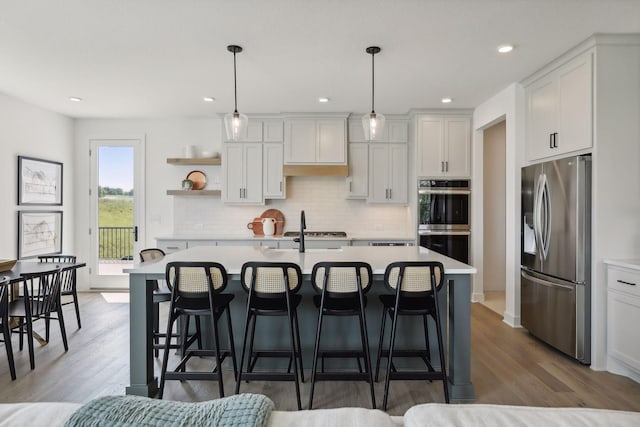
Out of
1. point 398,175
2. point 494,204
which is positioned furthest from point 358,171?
point 494,204

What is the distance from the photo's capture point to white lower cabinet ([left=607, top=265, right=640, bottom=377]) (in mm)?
2713

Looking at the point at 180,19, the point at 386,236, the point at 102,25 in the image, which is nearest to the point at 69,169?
the point at 102,25

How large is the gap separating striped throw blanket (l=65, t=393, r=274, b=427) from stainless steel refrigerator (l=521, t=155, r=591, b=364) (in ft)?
10.4

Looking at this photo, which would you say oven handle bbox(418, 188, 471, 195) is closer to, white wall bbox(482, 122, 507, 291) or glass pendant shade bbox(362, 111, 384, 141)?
white wall bbox(482, 122, 507, 291)

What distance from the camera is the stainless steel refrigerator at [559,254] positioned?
9.98ft

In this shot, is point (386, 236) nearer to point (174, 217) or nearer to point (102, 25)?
point (174, 217)

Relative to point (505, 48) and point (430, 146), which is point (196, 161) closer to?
point (430, 146)

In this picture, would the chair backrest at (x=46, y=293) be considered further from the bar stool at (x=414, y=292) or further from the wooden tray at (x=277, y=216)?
the bar stool at (x=414, y=292)

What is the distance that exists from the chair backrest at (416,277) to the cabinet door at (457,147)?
10.2 ft

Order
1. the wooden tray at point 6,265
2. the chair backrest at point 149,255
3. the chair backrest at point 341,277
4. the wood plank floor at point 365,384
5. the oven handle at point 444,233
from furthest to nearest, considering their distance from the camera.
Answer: the oven handle at point 444,233, the chair backrest at point 149,255, the wooden tray at point 6,265, the wood plank floor at point 365,384, the chair backrest at point 341,277

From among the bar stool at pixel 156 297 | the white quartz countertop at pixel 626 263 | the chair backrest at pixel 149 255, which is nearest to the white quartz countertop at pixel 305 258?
the bar stool at pixel 156 297

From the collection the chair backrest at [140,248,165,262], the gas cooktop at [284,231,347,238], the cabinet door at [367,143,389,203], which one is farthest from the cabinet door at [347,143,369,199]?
the chair backrest at [140,248,165,262]

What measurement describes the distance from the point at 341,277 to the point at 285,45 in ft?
6.67

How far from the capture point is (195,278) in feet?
7.90
